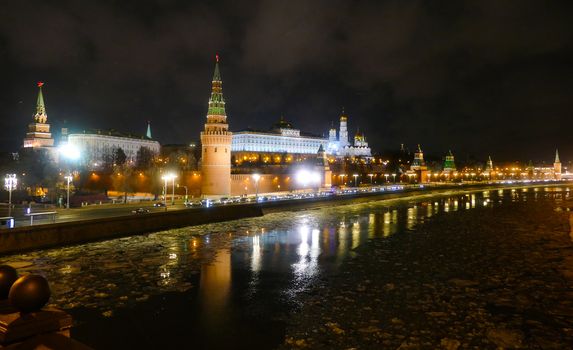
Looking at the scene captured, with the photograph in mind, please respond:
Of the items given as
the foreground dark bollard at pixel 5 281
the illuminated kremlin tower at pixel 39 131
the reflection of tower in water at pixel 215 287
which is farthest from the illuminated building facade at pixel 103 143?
the foreground dark bollard at pixel 5 281

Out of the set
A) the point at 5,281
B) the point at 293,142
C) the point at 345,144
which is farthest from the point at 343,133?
the point at 5,281

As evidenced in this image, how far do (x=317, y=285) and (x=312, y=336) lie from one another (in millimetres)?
4042

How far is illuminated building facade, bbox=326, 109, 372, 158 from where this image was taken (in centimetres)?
13725

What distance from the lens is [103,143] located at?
102000mm

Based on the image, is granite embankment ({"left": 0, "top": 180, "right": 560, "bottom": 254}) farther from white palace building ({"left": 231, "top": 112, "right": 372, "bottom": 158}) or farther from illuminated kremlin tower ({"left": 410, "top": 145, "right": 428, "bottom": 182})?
white palace building ({"left": 231, "top": 112, "right": 372, "bottom": 158})

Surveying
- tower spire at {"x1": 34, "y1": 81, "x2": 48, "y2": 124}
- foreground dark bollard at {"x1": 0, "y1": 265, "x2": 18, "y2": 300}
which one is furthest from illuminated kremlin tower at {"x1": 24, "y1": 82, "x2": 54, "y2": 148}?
foreground dark bollard at {"x1": 0, "y1": 265, "x2": 18, "y2": 300}

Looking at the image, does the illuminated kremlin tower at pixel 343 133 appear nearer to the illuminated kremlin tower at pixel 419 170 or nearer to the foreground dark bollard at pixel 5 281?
the illuminated kremlin tower at pixel 419 170

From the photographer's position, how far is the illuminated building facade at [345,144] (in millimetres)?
137250

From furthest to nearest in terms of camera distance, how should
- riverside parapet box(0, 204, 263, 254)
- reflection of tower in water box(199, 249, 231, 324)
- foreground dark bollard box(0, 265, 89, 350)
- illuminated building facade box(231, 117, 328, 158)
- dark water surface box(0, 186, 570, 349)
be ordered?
illuminated building facade box(231, 117, 328, 158), riverside parapet box(0, 204, 263, 254), reflection of tower in water box(199, 249, 231, 324), dark water surface box(0, 186, 570, 349), foreground dark bollard box(0, 265, 89, 350)

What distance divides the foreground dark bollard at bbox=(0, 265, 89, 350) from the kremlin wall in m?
35.3

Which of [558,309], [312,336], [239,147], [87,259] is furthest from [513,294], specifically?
[239,147]

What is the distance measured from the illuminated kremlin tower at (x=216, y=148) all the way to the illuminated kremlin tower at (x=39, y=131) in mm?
43022

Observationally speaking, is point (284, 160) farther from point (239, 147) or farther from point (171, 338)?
point (171, 338)

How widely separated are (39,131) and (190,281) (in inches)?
3251
